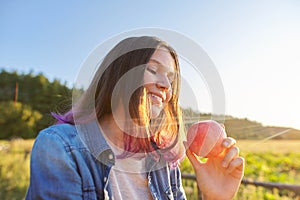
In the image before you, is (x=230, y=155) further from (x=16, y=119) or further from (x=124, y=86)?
(x=16, y=119)

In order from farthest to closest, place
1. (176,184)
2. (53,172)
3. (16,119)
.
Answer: (16,119), (176,184), (53,172)

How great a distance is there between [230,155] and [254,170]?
190 inches

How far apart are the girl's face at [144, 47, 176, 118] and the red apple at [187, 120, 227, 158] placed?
0.44 ft

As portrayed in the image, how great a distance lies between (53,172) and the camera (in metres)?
0.81

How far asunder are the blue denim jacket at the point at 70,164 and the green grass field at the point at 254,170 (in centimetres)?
230

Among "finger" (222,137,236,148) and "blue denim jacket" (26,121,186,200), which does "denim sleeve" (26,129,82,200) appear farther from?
"finger" (222,137,236,148)

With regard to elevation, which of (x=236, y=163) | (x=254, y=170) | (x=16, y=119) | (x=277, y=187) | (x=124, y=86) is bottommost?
(x=254, y=170)

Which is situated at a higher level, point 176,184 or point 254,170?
point 176,184

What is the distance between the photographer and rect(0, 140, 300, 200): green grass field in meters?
3.34

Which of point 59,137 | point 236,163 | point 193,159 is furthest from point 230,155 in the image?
point 59,137

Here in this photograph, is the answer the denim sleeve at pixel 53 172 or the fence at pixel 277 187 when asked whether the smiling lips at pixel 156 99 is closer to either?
the denim sleeve at pixel 53 172

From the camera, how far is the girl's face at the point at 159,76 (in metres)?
0.98

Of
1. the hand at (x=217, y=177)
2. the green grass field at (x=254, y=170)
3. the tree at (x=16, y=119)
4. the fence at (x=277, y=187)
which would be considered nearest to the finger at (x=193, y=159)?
the hand at (x=217, y=177)

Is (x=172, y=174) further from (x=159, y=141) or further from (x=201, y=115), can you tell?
(x=201, y=115)
